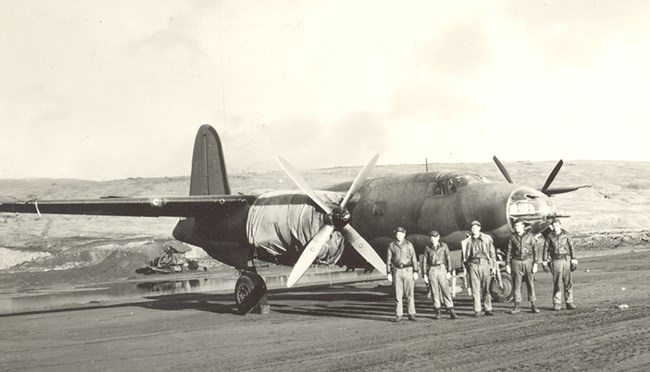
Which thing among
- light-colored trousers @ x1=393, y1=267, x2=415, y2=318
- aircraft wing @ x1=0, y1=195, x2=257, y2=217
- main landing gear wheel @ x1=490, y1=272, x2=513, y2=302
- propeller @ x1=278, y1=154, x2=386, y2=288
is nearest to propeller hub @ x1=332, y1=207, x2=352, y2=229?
propeller @ x1=278, y1=154, x2=386, y2=288

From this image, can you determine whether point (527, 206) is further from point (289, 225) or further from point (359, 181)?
point (289, 225)

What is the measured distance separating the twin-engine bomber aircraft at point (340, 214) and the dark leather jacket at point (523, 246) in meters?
0.31

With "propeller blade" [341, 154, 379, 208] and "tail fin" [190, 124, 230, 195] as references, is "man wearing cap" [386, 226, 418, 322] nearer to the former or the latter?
"propeller blade" [341, 154, 379, 208]

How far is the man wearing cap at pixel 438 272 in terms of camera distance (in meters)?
14.2

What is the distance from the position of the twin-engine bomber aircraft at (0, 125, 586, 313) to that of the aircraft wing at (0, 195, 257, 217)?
0.09 feet

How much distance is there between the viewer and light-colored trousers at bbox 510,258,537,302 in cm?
1452

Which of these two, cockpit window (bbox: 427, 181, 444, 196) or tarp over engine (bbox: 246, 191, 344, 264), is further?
tarp over engine (bbox: 246, 191, 344, 264)

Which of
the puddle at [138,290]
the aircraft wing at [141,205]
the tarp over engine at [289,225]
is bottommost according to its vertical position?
the puddle at [138,290]

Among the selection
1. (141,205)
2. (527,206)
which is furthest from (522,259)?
(141,205)

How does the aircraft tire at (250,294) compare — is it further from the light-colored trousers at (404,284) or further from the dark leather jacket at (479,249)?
the dark leather jacket at (479,249)

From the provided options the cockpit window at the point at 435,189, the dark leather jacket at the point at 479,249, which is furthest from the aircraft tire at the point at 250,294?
the dark leather jacket at the point at 479,249

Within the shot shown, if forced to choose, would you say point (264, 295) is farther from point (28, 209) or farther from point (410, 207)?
point (28, 209)

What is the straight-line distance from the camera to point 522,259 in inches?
575

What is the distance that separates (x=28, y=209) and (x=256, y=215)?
651cm
